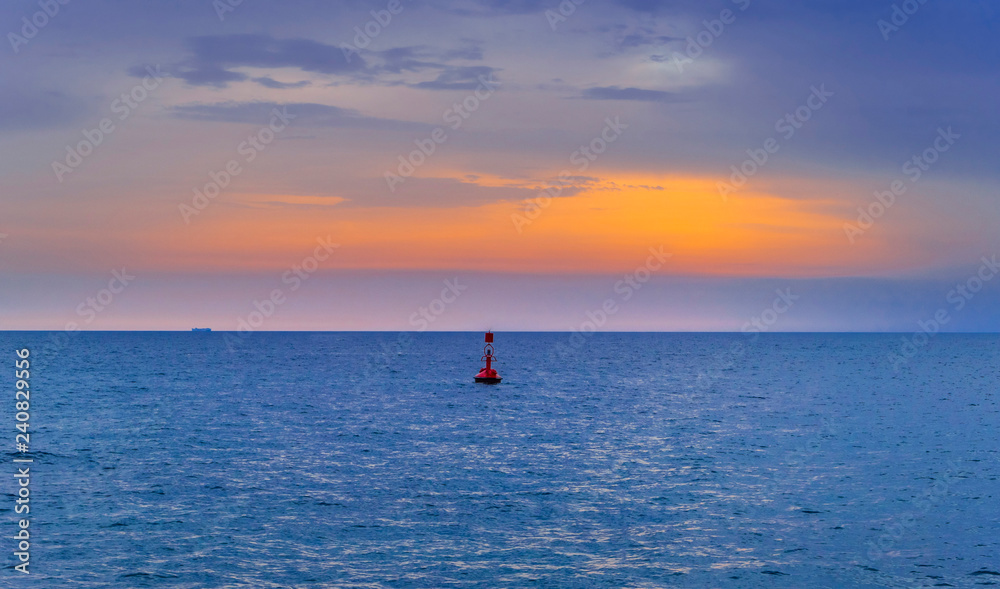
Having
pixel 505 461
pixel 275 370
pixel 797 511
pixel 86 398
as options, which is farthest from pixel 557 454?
pixel 275 370

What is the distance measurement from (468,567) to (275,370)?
380ft

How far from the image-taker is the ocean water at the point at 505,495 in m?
25.5

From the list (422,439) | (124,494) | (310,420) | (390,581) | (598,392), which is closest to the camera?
(390,581)

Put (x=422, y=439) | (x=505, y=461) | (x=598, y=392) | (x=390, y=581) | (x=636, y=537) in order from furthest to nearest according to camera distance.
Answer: (x=598, y=392) → (x=422, y=439) → (x=505, y=461) → (x=636, y=537) → (x=390, y=581)

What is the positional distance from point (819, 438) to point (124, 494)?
4236 centimetres

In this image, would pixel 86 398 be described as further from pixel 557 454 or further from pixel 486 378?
pixel 557 454

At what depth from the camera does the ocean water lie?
25500 mm

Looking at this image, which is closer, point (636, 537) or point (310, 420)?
point (636, 537)

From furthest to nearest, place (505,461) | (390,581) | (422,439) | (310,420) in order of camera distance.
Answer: (310,420) < (422,439) < (505,461) < (390,581)

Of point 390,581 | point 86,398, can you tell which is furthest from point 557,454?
point 86,398

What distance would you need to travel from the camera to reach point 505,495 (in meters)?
35.2

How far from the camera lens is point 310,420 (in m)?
63.8

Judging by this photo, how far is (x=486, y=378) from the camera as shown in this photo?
3760 inches

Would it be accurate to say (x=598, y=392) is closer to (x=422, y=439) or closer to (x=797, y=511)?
(x=422, y=439)
